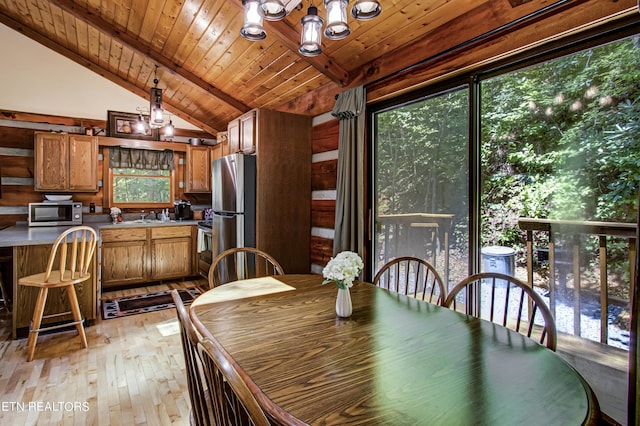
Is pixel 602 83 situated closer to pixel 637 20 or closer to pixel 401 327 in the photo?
pixel 637 20

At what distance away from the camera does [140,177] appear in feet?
17.5

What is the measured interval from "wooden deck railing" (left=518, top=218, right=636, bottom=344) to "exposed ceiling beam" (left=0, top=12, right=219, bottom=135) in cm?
498

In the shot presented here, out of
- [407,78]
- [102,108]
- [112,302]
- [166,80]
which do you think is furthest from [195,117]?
[407,78]

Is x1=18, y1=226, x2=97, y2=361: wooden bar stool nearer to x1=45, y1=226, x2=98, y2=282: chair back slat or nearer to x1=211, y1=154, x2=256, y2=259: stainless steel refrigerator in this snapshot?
x1=45, y1=226, x2=98, y2=282: chair back slat

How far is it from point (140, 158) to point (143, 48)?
6.33 ft

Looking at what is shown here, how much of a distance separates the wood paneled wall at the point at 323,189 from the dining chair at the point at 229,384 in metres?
2.66

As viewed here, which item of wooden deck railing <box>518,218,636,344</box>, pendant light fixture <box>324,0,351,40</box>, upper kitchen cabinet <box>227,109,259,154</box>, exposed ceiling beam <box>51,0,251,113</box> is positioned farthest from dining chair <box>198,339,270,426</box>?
exposed ceiling beam <box>51,0,251,113</box>

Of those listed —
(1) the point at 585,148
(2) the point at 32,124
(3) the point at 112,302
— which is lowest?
A: (3) the point at 112,302

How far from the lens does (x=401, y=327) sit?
4.46 feet

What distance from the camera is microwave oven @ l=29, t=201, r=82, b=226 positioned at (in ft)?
14.0

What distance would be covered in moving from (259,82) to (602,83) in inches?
120

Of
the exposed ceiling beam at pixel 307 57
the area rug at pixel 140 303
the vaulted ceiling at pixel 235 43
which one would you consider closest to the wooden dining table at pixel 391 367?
the vaulted ceiling at pixel 235 43

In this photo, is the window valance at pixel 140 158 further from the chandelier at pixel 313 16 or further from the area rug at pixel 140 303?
the chandelier at pixel 313 16

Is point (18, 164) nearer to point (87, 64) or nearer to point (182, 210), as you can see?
point (87, 64)
